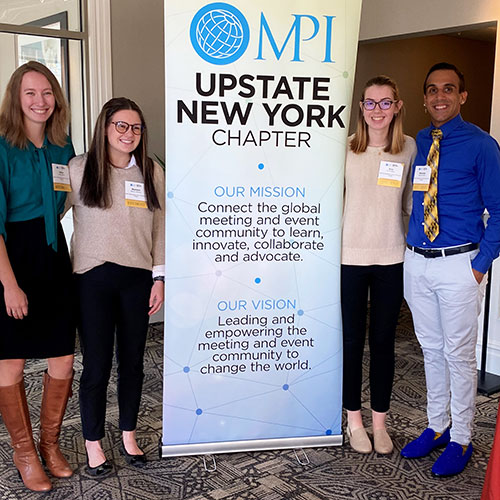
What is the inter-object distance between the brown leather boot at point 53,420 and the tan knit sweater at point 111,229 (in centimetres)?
52

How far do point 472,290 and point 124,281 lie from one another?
1.48 m

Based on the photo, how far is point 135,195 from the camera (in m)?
2.61

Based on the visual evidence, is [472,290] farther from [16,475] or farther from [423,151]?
[16,475]

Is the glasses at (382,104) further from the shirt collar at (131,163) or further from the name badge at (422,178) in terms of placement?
the shirt collar at (131,163)

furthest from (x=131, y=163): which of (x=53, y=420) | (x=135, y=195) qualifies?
(x=53, y=420)

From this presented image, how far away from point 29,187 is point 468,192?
1.82 metres

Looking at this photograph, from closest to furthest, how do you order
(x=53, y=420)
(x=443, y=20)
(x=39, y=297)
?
1. (x=39, y=297)
2. (x=53, y=420)
3. (x=443, y=20)

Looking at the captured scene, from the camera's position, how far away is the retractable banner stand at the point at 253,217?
262 centimetres

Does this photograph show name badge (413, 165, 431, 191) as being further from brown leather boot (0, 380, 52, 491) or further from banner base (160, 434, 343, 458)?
brown leather boot (0, 380, 52, 491)

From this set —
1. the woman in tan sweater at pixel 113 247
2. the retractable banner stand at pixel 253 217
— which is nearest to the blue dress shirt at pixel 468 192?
the retractable banner stand at pixel 253 217

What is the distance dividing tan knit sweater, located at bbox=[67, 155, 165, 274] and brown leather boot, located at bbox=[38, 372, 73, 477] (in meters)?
0.52

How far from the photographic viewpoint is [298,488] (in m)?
2.69

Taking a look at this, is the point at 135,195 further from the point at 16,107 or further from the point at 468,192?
the point at 468,192

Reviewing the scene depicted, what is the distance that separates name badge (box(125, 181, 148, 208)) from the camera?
2596 millimetres
